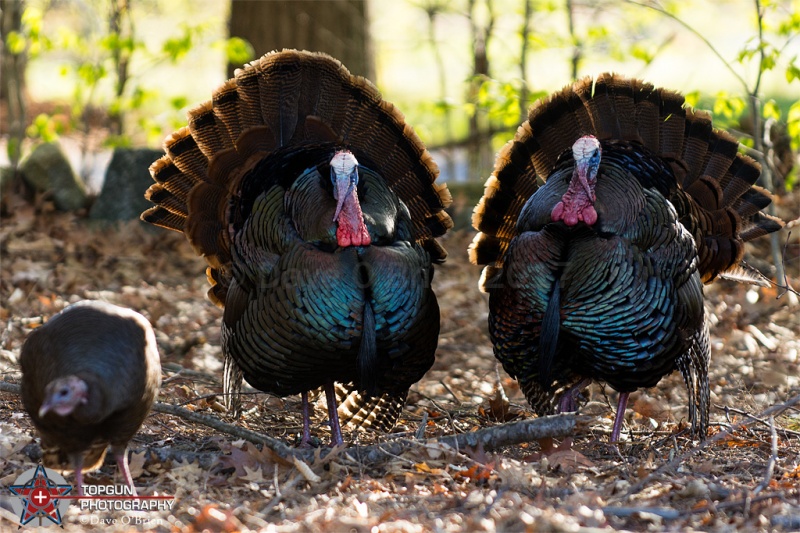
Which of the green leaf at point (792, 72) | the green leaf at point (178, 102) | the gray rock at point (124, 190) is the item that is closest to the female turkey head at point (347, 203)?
the green leaf at point (792, 72)

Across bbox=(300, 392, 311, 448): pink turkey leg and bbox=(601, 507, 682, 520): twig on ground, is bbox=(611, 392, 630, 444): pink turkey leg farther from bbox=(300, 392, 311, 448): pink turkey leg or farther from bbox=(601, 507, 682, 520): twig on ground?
bbox=(300, 392, 311, 448): pink turkey leg

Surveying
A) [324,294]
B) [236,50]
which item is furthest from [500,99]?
[324,294]

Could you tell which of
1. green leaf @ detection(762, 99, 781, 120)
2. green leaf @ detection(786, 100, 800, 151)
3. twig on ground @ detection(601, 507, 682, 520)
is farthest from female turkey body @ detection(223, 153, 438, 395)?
green leaf @ detection(786, 100, 800, 151)

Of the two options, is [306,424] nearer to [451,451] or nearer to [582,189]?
[451,451]

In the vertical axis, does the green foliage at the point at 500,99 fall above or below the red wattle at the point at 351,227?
above

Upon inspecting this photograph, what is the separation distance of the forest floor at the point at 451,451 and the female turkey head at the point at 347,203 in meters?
0.99

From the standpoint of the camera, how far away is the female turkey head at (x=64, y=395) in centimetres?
344

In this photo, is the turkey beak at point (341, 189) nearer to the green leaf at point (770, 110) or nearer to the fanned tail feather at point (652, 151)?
the fanned tail feather at point (652, 151)

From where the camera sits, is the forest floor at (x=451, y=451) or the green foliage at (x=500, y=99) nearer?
the forest floor at (x=451, y=451)

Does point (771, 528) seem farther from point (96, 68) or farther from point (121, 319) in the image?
point (96, 68)

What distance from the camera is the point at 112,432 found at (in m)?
3.68

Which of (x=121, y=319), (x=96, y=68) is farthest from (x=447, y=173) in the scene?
(x=121, y=319)

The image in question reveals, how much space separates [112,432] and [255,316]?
1016 mm

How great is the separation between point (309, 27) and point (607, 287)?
550cm
